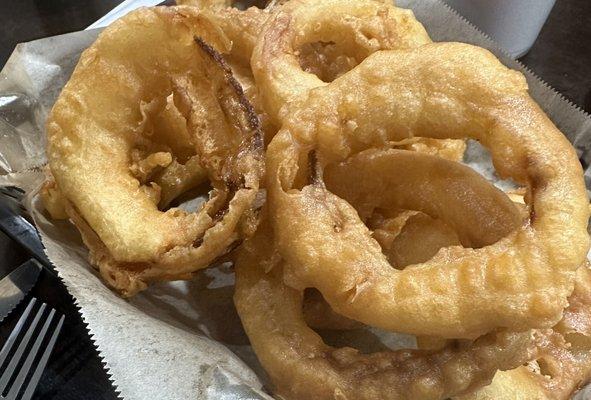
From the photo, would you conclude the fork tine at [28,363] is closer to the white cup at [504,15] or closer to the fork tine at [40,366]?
the fork tine at [40,366]

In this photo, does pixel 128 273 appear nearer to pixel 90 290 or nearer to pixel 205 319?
pixel 90 290

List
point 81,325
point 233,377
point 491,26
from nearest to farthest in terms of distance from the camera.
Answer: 1. point 233,377
2. point 81,325
3. point 491,26

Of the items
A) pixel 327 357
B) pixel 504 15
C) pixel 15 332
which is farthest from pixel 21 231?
pixel 504 15

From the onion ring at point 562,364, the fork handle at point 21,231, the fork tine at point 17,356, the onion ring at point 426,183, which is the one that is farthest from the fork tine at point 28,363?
the onion ring at point 562,364

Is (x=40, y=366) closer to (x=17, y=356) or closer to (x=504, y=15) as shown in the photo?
(x=17, y=356)

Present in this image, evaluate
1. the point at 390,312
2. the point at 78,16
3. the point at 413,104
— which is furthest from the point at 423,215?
the point at 78,16

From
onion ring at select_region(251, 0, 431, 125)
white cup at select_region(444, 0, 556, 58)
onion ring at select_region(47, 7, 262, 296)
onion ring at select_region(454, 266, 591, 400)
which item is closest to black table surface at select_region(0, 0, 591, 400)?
white cup at select_region(444, 0, 556, 58)
